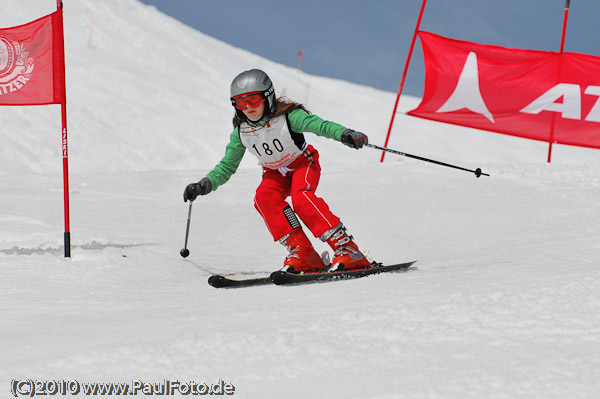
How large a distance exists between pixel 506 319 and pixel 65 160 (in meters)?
3.84

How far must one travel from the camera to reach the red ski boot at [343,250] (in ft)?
14.2

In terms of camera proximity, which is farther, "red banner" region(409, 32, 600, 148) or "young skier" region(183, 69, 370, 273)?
"red banner" region(409, 32, 600, 148)

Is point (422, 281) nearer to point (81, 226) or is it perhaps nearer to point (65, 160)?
point (65, 160)

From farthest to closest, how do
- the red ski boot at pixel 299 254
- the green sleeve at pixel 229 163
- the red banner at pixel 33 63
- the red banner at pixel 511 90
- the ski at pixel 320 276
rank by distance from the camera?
the red banner at pixel 511 90
the red banner at pixel 33 63
the green sleeve at pixel 229 163
the red ski boot at pixel 299 254
the ski at pixel 320 276

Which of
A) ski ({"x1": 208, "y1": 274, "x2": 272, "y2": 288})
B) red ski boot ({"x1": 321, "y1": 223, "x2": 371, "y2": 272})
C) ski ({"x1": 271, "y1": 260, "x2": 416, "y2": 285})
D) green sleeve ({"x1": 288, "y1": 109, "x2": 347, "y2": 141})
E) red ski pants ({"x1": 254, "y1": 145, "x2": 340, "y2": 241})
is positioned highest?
green sleeve ({"x1": 288, "y1": 109, "x2": 347, "y2": 141})

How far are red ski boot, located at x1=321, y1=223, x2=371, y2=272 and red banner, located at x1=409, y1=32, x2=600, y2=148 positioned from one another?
248 inches

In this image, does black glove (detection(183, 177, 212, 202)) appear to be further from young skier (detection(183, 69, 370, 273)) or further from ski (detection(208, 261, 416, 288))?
ski (detection(208, 261, 416, 288))

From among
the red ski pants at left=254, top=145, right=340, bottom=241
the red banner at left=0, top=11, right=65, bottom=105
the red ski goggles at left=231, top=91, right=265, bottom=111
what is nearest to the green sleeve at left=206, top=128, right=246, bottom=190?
the red ski pants at left=254, top=145, right=340, bottom=241

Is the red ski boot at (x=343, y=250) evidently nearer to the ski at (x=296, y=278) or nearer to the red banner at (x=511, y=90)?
the ski at (x=296, y=278)

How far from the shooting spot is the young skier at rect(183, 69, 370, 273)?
14.2ft

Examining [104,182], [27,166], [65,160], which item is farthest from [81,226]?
[27,166]

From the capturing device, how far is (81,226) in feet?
20.4

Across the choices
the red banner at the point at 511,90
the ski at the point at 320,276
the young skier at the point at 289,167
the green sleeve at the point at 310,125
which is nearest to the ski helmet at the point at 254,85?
the young skier at the point at 289,167

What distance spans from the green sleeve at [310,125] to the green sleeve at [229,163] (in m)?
0.53
